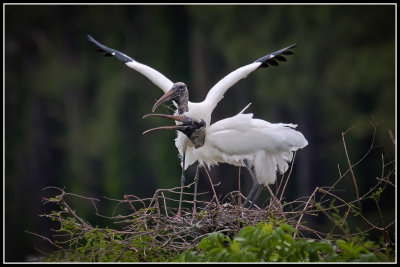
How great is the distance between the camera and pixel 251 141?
18.4ft

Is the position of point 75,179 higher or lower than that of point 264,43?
lower

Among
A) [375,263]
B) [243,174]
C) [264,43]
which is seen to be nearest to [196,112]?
[375,263]

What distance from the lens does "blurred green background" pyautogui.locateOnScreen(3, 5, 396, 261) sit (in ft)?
50.2

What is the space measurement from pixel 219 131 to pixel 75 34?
46.4 feet

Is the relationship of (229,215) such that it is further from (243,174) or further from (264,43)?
(264,43)

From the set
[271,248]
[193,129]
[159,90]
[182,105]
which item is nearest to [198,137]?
[193,129]

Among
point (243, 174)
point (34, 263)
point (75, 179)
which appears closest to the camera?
point (34, 263)

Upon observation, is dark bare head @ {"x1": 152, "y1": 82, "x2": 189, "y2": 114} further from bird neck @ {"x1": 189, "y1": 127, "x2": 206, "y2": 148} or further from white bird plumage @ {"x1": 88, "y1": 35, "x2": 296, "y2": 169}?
bird neck @ {"x1": 189, "y1": 127, "x2": 206, "y2": 148}

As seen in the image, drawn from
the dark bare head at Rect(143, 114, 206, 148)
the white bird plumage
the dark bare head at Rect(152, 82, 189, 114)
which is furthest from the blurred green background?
the dark bare head at Rect(143, 114, 206, 148)

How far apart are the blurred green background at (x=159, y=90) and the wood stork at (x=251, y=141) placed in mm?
8253

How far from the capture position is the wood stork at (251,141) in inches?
218

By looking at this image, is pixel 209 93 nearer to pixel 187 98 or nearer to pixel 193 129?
pixel 187 98

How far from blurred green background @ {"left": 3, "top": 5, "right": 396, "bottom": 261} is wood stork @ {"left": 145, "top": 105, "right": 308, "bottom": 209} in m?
8.25

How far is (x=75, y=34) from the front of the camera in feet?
63.2
